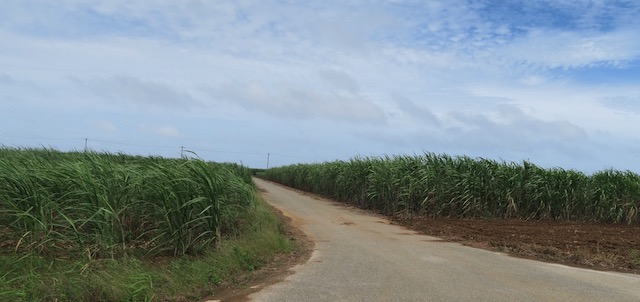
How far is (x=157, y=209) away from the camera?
8.16 metres

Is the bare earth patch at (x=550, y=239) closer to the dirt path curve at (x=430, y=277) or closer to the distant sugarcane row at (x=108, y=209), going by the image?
the dirt path curve at (x=430, y=277)

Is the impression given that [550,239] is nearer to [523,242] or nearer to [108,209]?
[523,242]

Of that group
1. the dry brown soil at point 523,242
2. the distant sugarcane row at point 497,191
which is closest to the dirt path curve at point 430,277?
the dry brown soil at point 523,242

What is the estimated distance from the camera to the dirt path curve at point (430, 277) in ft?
20.6

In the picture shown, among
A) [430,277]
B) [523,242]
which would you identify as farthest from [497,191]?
[430,277]

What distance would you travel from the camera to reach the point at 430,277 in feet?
24.0

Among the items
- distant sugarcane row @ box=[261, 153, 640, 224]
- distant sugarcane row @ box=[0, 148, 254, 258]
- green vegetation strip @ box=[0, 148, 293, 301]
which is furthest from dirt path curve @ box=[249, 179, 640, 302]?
distant sugarcane row @ box=[261, 153, 640, 224]

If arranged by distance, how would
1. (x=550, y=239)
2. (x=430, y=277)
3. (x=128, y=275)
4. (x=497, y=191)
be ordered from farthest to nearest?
(x=497, y=191) → (x=550, y=239) → (x=430, y=277) → (x=128, y=275)

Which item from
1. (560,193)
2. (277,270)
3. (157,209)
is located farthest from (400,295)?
(560,193)

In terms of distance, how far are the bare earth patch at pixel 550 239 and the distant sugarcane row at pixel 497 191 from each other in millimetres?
836

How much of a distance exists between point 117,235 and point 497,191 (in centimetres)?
1300

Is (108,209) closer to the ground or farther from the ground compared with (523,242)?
farther from the ground

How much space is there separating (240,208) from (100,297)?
5169mm

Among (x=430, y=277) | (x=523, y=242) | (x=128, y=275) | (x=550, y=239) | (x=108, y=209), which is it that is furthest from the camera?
(x=550, y=239)
